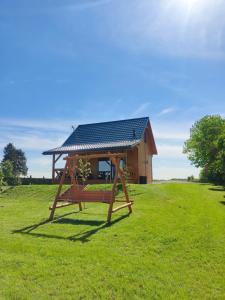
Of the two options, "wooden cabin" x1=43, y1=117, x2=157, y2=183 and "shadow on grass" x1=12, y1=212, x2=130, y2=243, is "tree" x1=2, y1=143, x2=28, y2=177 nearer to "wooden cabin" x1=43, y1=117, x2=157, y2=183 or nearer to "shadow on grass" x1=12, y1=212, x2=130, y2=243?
"wooden cabin" x1=43, y1=117, x2=157, y2=183

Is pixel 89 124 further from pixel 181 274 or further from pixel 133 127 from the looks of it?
pixel 181 274

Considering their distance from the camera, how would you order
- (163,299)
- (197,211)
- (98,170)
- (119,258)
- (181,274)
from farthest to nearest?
(98,170) < (197,211) < (119,258) < (181,274) < (163,299)

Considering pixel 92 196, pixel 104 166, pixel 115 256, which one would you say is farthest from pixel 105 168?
pixel 115 256

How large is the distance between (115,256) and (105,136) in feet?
70.7

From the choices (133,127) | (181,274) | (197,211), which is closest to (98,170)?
(133,127)

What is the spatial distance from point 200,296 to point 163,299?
2.19 feet

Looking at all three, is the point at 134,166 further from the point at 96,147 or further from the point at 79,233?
the point at 79,233

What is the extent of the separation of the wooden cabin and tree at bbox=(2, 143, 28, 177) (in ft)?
143

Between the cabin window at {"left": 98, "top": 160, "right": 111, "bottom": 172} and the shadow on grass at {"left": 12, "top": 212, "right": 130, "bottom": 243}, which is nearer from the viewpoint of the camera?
the shadow on grass at {"left": 12, "top": 212, "right": 130, "bottom": 243}

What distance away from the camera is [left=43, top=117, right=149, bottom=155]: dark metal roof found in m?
24.8

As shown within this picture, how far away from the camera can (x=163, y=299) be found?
4711mm

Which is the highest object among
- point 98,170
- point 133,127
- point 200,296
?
point 133,127

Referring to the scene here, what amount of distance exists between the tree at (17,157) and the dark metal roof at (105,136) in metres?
43.4

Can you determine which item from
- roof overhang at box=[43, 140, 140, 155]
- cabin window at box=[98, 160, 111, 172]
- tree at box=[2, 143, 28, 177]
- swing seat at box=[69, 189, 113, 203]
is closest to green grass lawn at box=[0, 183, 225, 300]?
swing seat at box=[69, 189, 113, 203]
